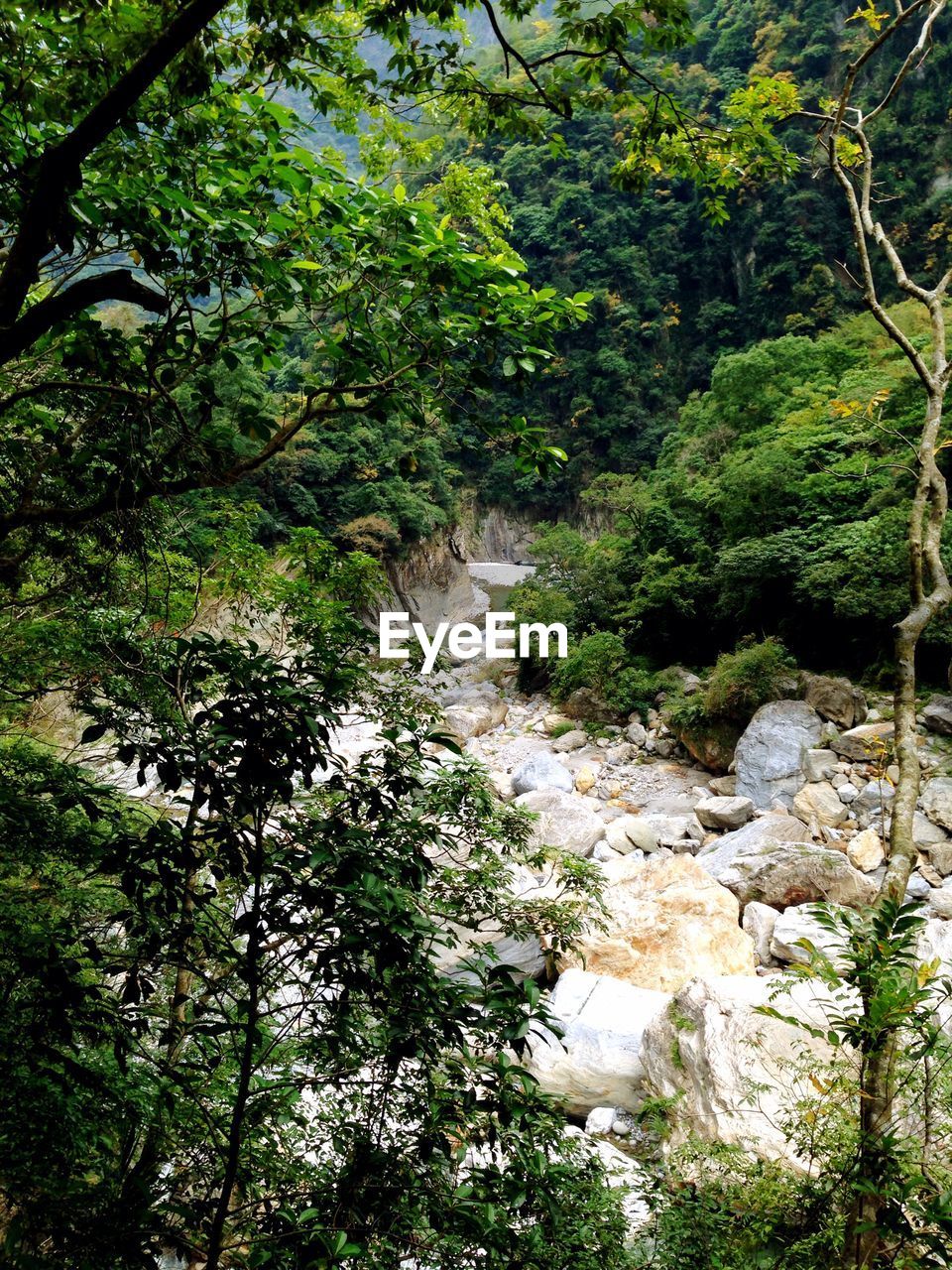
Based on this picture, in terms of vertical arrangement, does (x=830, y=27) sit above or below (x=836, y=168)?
above

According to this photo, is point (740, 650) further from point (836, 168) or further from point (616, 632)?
point (836, 168)

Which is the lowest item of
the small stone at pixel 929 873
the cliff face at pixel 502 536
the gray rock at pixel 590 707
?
the small stone at pixel 929 873

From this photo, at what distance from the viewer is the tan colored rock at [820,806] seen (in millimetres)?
9227

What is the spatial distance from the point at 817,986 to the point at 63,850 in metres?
4.67

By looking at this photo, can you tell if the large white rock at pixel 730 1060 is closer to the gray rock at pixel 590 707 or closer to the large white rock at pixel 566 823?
the large white rock at pixel 566 823

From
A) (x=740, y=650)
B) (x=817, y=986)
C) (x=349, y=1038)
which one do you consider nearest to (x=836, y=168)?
(x=349, y=1038)

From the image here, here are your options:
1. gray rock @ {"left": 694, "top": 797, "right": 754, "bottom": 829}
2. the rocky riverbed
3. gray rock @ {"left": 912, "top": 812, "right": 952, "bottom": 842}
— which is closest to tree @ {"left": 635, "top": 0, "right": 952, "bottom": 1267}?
the rocky riverbed

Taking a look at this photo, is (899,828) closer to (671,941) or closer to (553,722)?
(671,941)

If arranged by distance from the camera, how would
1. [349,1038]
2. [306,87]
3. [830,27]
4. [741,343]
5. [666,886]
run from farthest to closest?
[741,343] → [830,27] → [666,886] → [306,87] → [349,1038]

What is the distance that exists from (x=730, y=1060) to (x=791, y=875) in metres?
3.20

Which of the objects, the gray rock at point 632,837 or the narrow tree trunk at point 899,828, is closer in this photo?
the narrow tree trunk at point 899,828

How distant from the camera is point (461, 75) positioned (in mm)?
2184

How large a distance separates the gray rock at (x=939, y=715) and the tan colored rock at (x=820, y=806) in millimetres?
1489

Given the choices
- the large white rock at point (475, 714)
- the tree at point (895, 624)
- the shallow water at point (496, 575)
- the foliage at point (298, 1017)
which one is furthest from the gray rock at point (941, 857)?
the shallow water at point (496, 575)
